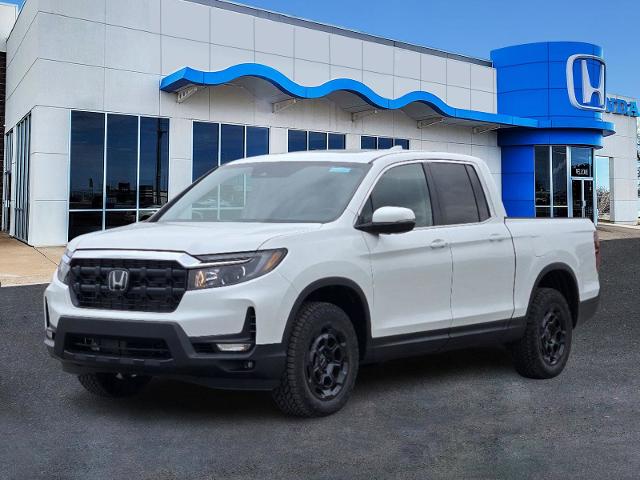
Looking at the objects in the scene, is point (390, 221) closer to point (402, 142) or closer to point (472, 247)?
point (472, 247)

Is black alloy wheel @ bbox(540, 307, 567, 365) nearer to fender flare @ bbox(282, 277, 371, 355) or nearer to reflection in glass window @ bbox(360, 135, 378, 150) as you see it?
fender flare @ bbox(282, 277, 371, 355)

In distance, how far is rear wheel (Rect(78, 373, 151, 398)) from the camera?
5883mm

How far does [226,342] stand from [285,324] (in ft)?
1.32

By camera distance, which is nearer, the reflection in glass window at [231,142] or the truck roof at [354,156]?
the truck roof at [354,156]

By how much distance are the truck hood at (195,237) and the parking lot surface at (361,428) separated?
119 centimetres

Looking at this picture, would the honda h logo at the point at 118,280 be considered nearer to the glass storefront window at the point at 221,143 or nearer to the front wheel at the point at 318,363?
the front wheel at the point at 318,363

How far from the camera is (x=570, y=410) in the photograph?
18.6 ft

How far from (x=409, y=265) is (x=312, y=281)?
1.00m

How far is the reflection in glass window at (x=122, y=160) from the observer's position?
2169cm

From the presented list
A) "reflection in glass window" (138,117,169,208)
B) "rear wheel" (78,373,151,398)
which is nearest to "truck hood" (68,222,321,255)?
"rear wheel" (78,373,151,398)

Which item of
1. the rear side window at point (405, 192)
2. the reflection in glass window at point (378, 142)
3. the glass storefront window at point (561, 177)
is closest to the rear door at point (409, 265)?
the rear side window at point (405, 192)

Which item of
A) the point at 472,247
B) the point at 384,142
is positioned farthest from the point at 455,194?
the point at 384,142

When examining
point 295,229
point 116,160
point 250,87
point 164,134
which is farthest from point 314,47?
point 295,229

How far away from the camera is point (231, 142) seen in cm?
2458
